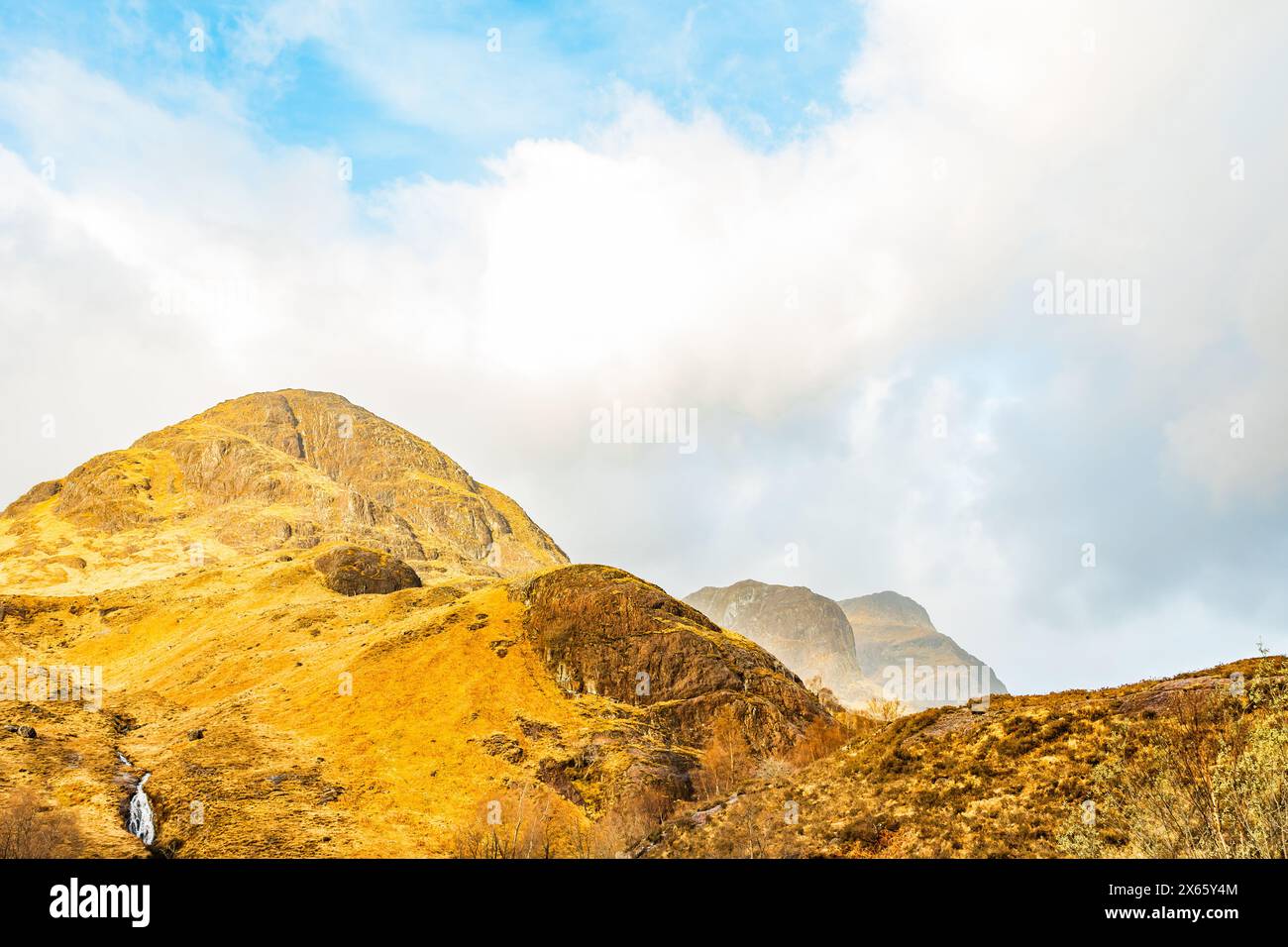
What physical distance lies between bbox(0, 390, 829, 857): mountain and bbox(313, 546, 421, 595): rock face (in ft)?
1.00

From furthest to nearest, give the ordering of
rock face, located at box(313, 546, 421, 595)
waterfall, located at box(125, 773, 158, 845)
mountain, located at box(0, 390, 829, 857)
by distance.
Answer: rock face, located at box(313, 546, 421, 595) → mountain, located at box(0, 390, 829, 857) → waterfall, located at box(125, 773, 158, 845)

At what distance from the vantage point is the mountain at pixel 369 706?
1825 inches

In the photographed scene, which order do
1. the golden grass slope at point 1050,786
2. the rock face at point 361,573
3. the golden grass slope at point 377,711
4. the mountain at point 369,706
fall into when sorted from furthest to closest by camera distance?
the rock face at point 361,573 < the mountain at point 369,706 < the golden grass slope at point 377,711 < the golden grass slope at point 1050,786

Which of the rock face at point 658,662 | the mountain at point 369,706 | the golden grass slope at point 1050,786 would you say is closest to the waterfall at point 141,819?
the mountain at point 369,706

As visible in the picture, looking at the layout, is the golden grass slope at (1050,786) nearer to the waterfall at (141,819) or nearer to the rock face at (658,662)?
the rock face at (658,662)

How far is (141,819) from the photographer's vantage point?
4300cm

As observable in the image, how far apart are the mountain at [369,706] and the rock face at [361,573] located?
0.30 m

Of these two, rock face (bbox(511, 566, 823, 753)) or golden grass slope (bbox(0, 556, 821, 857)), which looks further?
rock face (bbox(511, 566, 823, 753))

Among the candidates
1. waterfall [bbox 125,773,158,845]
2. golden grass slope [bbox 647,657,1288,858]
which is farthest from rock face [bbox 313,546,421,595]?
golden grass slope [bbox 647,657,1288,858]

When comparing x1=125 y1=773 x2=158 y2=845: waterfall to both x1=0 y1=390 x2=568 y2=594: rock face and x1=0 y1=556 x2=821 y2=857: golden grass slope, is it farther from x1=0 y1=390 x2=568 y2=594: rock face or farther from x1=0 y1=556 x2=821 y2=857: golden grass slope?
x1=0 y1=390 x2=568 y2=594: rock face

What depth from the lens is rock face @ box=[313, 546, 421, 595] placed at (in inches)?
4011

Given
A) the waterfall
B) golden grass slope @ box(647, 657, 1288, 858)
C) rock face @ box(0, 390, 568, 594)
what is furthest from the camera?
rock face @ box(0, 390, 568, 594)

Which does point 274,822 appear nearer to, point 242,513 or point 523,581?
point 523,581
